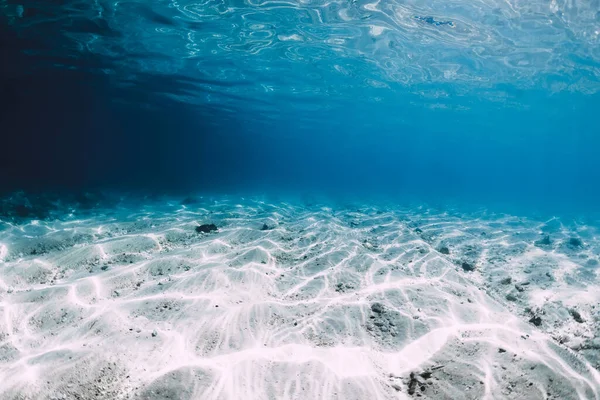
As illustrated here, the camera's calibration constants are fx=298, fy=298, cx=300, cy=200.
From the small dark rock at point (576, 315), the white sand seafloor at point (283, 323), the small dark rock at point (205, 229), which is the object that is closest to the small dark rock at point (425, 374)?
the white sand seafloor at point (283, 323)

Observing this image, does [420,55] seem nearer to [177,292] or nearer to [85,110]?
[177,292]

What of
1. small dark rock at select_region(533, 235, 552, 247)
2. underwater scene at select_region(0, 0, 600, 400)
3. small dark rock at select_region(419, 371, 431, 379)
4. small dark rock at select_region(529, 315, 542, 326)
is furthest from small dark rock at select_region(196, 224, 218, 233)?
small dark rock at select_region(533, 235, 552, 247)

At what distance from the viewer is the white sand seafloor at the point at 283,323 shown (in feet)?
9.29

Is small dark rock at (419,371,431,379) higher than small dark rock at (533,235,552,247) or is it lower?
lower

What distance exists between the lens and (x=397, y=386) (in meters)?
2.95

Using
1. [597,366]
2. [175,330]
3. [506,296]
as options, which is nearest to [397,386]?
[597,366]

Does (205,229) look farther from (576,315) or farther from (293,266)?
(576,315)

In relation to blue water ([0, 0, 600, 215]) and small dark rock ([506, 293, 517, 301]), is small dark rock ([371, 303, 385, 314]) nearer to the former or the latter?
small dark rock ([506, 293, 517, 301])

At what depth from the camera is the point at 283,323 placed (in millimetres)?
4012

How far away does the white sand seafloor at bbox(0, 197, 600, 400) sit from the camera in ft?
9.29

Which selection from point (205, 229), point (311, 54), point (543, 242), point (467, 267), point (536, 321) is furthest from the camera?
point (311, 54)

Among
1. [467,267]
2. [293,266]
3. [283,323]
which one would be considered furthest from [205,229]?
[467,267]

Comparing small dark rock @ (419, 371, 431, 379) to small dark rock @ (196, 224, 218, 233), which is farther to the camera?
small dark rock @ (196, 224, 218, 233)

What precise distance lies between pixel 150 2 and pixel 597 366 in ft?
49.2
